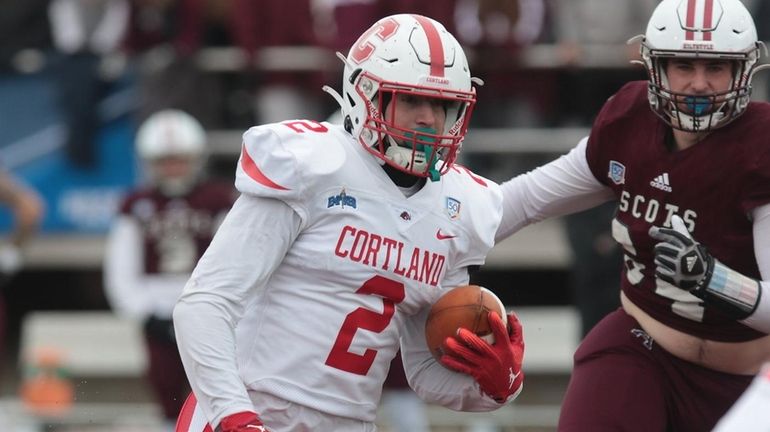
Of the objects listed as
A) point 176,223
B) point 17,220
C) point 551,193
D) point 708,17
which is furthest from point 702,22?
point 17,220

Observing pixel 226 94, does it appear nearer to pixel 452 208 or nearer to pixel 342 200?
pixel 452 208

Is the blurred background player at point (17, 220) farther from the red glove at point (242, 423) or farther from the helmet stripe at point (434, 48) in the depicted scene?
the red glove at point (242, 423)

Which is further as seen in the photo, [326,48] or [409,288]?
[326,48]

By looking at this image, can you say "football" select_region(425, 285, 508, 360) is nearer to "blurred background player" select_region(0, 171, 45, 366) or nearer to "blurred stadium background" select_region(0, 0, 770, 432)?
"blurred background player" select_region(0, 171, 45, 366)

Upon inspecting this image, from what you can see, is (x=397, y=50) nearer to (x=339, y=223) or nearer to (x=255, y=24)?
(x=339, y=223)

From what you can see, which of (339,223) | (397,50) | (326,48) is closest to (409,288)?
(339,223)

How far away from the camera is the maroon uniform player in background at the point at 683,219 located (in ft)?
14.4

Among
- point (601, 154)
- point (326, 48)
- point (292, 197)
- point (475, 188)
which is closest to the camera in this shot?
point (292, 197)

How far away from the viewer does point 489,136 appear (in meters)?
9.47

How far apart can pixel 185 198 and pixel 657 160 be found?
4.06 metres

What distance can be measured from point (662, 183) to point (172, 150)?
421cm

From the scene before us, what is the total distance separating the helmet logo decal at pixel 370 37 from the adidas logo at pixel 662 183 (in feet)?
2.93

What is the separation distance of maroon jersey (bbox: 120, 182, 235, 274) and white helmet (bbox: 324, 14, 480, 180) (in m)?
3.95

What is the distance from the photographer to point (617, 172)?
184 inches
